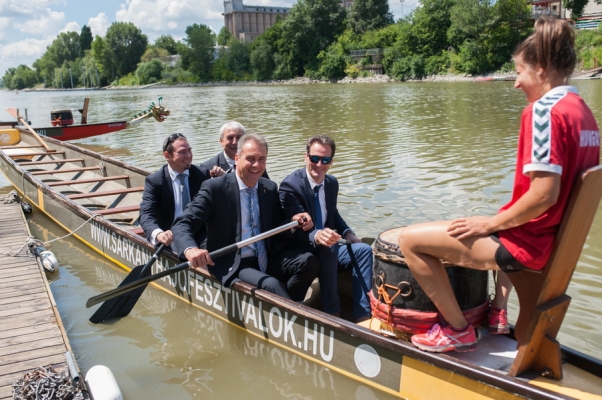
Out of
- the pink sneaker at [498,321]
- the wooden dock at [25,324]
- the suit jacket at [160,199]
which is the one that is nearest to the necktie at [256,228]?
the suit jacket at [160,199]

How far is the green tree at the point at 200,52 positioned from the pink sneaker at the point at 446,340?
310 ft

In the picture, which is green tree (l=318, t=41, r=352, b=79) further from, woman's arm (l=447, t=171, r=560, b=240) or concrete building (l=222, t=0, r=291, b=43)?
woman's arm (l=447, t=171, r=560, b=240)

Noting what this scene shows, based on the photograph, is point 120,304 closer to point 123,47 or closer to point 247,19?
point 123,47

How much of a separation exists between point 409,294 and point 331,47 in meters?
75.4

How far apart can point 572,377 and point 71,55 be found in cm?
15366

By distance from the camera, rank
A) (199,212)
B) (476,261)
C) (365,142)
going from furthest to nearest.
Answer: (365,142), (199,212), (476,261)

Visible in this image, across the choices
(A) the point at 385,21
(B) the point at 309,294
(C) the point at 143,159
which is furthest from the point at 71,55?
(B) the point at 309,294

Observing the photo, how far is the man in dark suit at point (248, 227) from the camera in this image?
174 inches

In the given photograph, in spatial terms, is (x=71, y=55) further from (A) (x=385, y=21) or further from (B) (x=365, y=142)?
(B) (x=365, y=142)

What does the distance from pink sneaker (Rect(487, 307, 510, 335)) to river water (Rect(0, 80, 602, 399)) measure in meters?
1.00

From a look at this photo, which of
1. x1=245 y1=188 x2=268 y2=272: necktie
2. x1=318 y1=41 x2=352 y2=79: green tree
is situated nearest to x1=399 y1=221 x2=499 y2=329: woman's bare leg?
x1=245 y1=188 x2=268 y2=272: necktie

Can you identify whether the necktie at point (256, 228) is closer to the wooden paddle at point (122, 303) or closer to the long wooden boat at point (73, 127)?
the wooden paddle at point (122, 303)

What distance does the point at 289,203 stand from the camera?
4.72 m

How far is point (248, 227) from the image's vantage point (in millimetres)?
4656
